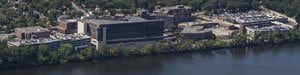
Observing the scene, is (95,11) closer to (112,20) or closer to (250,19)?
(112,20)

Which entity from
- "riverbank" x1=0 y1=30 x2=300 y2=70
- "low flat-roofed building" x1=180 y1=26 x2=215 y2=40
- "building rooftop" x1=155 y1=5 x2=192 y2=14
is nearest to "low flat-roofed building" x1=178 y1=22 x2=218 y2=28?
"building rooftop" x1=155 y1=5 x2=192 y2=14

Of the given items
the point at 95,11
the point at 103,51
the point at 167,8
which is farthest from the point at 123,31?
the point at 95,11

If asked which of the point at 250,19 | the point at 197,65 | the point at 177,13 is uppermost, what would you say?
the point at 177,13

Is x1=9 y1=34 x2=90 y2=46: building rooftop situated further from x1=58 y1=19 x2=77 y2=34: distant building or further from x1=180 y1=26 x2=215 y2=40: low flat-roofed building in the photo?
x1=180 y1=26 x2=215 y2=40: low flat-roofed building

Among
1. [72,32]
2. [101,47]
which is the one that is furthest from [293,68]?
[72,32]

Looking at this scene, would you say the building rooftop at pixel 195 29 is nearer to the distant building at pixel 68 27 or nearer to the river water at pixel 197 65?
the river water at pixel 197 65

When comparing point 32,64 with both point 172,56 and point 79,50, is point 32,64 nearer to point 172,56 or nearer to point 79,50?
point 79,50
